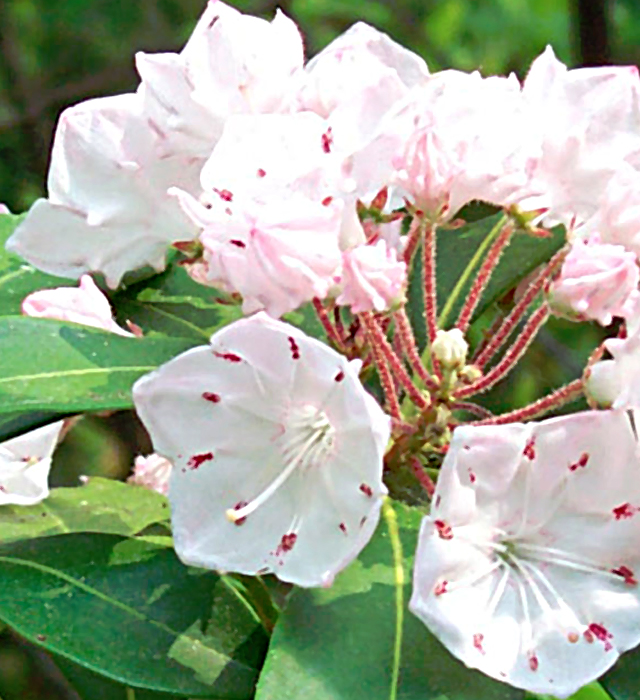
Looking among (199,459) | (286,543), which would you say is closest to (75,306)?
(199,459)

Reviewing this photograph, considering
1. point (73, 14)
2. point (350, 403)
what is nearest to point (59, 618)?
point (350, 403)

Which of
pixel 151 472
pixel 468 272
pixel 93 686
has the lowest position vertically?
pixel 93 686

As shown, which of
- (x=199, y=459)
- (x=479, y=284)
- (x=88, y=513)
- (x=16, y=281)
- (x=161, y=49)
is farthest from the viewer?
(x=161, y=49)

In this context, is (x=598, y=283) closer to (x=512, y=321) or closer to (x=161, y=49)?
(x=512, y=321)

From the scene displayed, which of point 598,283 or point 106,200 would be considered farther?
point 106,200

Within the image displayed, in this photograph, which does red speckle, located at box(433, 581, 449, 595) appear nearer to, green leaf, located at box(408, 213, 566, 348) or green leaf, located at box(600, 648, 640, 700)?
green leaf, located at box(600, 648, 640, 700)

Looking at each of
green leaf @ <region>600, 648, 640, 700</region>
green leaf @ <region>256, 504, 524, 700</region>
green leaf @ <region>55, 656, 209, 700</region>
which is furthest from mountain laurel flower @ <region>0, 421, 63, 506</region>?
green leaf @ <region>600, 648, 640, 700</region>

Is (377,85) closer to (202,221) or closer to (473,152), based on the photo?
(473,152)
